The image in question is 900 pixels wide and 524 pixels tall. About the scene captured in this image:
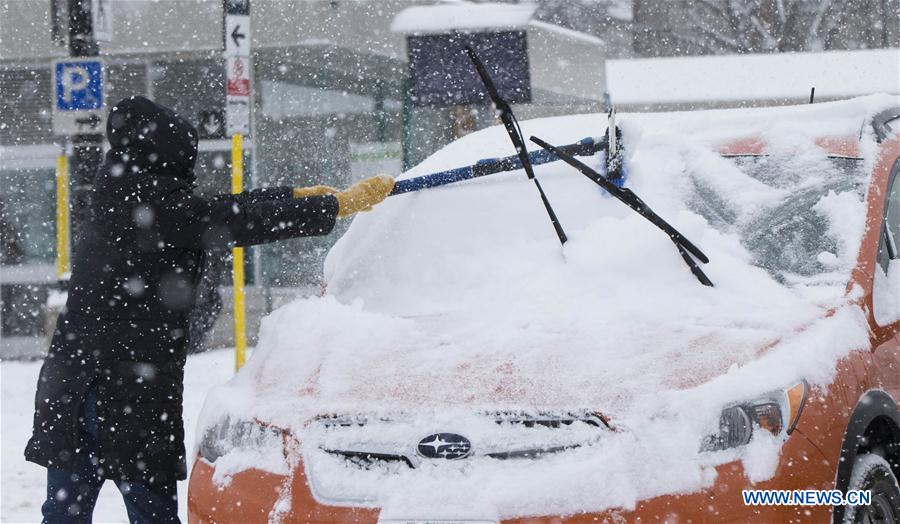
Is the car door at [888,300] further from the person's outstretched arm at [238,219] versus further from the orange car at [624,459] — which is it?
the person's outstretched arm at [238,219]

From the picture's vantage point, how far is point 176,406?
4.12 m

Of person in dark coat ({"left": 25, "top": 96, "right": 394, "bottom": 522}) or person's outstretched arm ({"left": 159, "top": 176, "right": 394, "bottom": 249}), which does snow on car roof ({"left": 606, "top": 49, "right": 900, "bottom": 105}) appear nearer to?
person's outstretched arm ({"left": 159, "top": 176, "right": 394, "bottom": 249})

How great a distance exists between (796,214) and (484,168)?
1202 mm

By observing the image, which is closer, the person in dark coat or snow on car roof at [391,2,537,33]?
the person in dark coat

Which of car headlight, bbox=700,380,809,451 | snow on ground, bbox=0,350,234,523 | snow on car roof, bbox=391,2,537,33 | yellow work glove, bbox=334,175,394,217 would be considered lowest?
snow on ground, bbox=0,350,234,523

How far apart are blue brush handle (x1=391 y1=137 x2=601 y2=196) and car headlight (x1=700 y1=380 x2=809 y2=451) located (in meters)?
1.53

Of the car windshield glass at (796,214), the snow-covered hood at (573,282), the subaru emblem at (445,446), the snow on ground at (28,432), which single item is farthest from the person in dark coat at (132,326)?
the snow on ground at (28,432)

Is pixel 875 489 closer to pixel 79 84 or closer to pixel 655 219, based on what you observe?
pixel 655 219

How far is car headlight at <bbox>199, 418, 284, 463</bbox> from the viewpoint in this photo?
3.64 m

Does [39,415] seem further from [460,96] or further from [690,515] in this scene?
[460,96]

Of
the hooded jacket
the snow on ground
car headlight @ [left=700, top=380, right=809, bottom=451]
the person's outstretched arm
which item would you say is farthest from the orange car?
the snow on ground

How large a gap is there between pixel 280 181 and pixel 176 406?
10499 mm

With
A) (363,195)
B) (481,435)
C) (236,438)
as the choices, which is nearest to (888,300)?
(481,435)

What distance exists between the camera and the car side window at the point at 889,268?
4.16 metres
